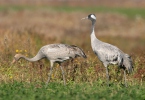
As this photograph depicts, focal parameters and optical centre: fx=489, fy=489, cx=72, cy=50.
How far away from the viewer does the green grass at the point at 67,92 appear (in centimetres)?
1057

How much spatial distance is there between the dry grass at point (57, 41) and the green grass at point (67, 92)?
1036mm

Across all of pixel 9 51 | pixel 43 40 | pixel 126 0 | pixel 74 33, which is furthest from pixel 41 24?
pixel 126 0

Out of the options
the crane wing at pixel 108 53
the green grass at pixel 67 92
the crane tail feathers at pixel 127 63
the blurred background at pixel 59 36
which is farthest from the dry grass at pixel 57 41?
the green grass at pixel 67 92

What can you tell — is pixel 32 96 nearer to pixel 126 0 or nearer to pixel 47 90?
pixel 47 90

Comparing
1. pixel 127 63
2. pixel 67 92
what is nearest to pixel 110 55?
pixel 127 63

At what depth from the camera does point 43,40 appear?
20547 millimetres

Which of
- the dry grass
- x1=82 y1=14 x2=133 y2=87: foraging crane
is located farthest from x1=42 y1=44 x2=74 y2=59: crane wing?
the dry grass

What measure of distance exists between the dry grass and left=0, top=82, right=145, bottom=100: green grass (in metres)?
1.04

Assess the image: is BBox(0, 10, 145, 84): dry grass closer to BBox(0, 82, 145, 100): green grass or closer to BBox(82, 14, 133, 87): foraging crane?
BBox(82, 14, 133, 87): foraging crane

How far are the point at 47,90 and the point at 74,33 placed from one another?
2076 cm

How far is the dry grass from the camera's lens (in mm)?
14031

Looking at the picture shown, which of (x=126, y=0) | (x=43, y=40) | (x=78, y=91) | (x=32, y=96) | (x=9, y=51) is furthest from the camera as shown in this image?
(x=126, y=0)

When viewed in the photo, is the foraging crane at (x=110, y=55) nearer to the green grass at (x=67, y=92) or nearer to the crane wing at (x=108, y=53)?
the crane wing at (x=108, y=53)

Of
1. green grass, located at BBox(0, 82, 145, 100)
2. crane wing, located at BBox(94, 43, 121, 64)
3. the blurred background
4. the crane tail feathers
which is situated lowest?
green grass, located at BBox(0, 82, 145, 100)
